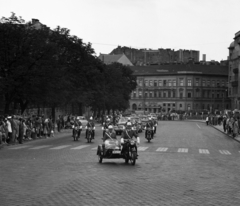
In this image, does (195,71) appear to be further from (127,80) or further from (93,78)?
(93,78)

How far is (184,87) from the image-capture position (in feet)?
538

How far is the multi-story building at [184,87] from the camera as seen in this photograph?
163750 millimetres

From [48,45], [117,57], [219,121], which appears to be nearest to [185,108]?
[117,57]

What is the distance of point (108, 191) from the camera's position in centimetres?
1421

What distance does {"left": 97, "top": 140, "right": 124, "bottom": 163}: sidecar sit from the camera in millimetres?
22578

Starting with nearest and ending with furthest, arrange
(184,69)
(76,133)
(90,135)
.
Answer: (90,135) < (76,133) < (184,69)

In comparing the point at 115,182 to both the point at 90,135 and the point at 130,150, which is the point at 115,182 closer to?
the point at 130,150

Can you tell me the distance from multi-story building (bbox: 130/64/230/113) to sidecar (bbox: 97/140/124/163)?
141m

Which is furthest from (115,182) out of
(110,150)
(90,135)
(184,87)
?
(184,87)

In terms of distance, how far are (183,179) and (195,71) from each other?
149 m

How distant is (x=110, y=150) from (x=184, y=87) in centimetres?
14269

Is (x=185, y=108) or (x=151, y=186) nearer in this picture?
(x=151, y=186)

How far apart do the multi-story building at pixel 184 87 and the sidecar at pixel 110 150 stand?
140548 millimetres

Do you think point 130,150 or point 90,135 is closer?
point 130,150
